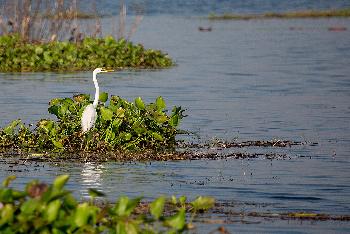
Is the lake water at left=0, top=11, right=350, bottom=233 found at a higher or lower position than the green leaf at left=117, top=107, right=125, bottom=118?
lower

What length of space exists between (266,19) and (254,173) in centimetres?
3814

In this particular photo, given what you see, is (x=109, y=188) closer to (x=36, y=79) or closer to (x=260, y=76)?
(x=36, y=79)

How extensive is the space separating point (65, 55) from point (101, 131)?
13.0m

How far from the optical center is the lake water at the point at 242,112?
37.9 feet

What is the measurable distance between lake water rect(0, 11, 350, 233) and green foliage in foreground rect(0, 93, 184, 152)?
66cm

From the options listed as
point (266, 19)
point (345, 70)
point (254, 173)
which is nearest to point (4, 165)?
point (254, 173)

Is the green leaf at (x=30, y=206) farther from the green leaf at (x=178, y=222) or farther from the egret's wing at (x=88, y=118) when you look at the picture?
the egret's wing at (x=88, y=118)

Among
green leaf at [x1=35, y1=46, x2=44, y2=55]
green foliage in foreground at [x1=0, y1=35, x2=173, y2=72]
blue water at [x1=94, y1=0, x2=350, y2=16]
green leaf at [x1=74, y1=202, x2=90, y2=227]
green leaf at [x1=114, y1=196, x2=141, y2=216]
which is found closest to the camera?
green leaf at [x1=74, y1=202, x2=90, y2=227]

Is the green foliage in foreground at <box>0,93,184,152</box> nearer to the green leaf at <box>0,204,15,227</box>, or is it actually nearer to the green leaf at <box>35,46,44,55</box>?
the green leaf at <box>0,204,15,227</box>

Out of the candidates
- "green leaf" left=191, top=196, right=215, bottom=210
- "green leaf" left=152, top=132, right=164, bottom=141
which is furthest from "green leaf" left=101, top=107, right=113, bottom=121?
"green leaf" left=191, top=196, right=215, bottom=210

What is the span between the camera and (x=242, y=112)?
63.4 ft

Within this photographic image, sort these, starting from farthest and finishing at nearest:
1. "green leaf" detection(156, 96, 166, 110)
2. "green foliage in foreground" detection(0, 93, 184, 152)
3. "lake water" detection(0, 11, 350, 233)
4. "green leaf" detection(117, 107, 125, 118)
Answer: "green leaf" detection(156, 96, 166, 110) < "green leaf" detection(117, 107, 125, 118) < "green foliage in foreground" detection(0, 93, 184, 152) < "lake water" detection(0, 11, 350, 233)

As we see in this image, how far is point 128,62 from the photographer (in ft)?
89.5

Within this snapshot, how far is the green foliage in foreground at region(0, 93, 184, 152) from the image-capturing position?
45.0ft
